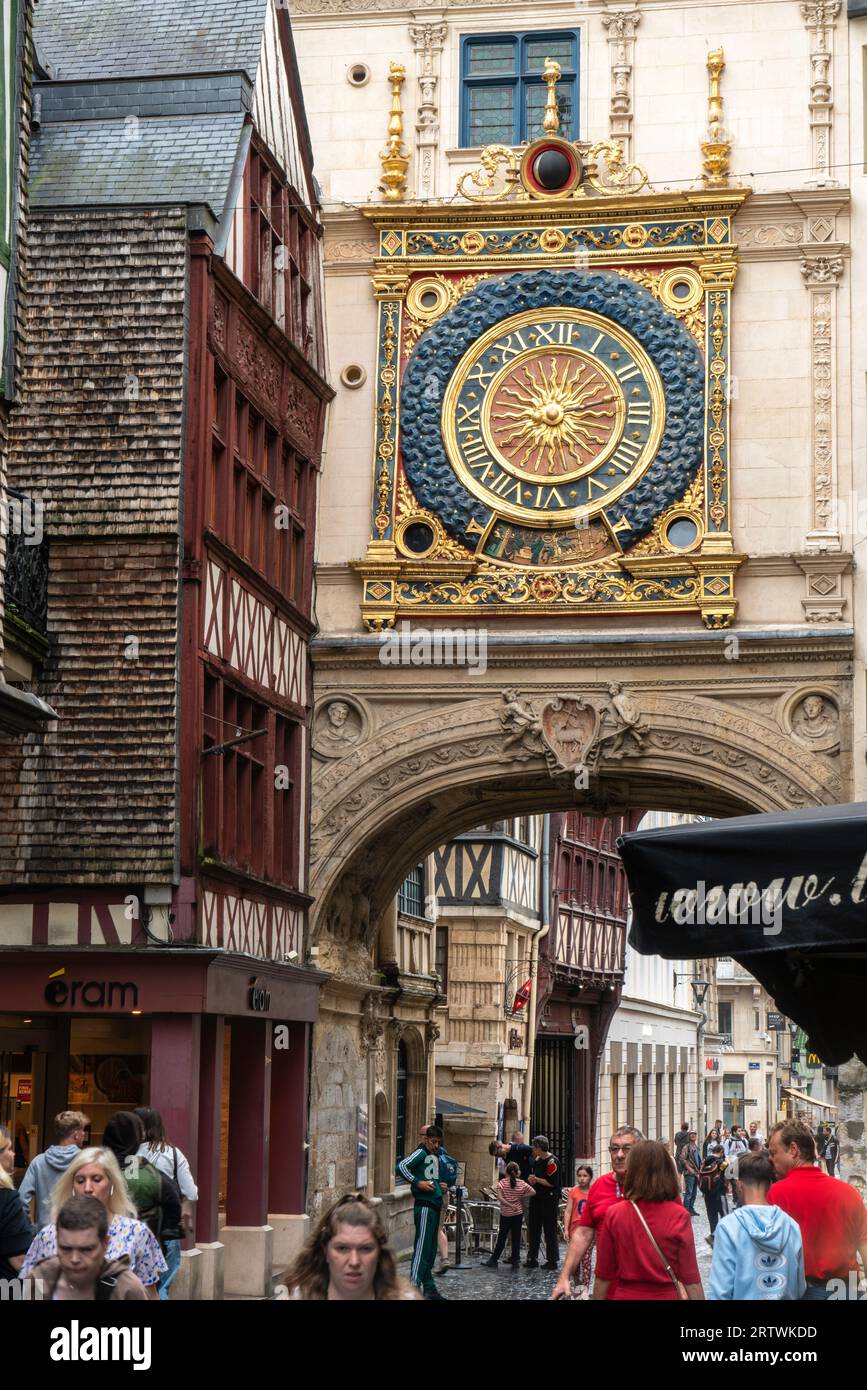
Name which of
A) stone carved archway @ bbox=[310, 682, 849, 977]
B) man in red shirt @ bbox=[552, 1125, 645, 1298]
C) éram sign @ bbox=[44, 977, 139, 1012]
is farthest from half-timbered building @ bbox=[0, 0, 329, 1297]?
man in red shirt @ bbox=[552, 1125, 645, 1298]

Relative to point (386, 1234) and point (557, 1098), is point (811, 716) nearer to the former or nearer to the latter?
point (386, 1234)

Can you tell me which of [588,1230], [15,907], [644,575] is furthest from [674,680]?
[588,1230]

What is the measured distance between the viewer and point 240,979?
17938mm

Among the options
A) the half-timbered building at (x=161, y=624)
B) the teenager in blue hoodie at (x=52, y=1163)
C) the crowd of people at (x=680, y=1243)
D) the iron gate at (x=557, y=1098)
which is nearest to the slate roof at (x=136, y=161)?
the half-timbered building at (x=161, y=624)

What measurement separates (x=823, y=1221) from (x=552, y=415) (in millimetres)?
13961

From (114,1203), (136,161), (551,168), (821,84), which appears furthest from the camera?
(551,168)

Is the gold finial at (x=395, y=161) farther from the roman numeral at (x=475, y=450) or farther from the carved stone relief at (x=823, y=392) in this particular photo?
the carved stone relief at (x=823, y=392)

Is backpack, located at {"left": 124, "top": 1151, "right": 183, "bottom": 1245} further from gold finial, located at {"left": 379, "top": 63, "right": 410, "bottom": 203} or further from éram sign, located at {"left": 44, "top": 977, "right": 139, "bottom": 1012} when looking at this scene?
gold finial, located at {"left": 379, "top": 63, "right": 410, "bottom": 203}

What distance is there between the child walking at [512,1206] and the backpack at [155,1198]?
13.4 metres

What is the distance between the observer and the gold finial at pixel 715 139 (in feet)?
71.7

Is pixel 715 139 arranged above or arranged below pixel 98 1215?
above

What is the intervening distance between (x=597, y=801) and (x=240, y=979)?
250 inches

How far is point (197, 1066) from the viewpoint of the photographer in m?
16.8

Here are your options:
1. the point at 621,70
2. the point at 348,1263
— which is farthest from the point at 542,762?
the point at 348,1263
